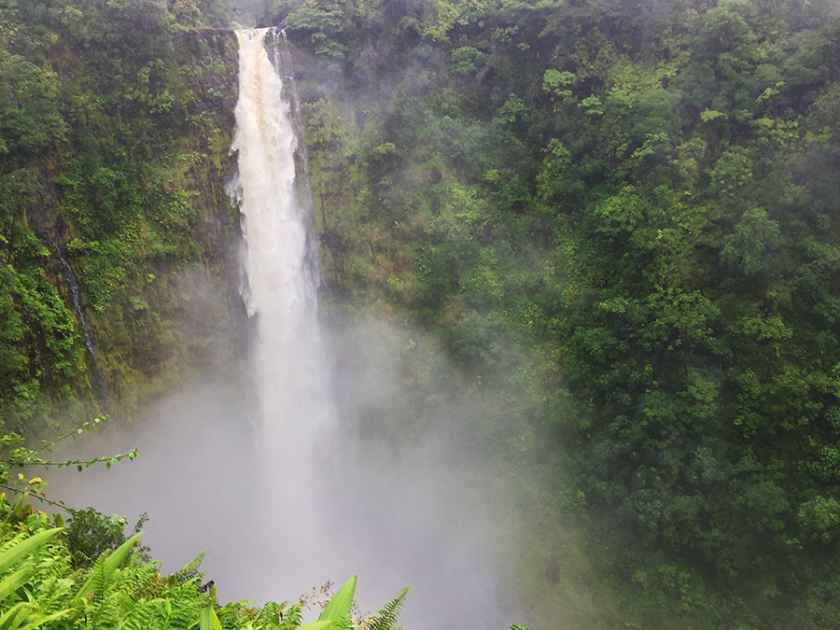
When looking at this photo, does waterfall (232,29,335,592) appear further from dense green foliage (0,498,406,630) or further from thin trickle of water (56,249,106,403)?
dense green foliage (0,498,406,630)

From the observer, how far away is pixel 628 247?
1235 cm

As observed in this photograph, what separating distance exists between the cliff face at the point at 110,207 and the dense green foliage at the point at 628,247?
2523 millimetres

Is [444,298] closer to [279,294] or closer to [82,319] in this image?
[279,294]

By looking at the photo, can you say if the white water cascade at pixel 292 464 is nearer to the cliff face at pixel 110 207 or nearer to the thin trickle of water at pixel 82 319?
the cliff face at pixel 110 207

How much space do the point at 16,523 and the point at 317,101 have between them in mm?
11682

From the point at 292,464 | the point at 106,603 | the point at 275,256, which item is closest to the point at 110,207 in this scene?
the point at 275,256

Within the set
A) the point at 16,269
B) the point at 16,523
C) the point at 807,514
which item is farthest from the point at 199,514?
the point at 807,514

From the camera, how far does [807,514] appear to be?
32.5 ft

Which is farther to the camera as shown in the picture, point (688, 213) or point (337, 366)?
point (337, 366)

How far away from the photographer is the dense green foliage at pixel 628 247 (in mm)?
10617

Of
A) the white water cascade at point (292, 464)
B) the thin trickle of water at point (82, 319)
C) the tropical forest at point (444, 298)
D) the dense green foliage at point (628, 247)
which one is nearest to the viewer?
the dense green foliage at point (628, 247)

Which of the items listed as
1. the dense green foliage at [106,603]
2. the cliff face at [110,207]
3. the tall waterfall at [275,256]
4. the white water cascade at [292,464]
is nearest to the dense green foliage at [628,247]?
the tall waterfall at [275,256]

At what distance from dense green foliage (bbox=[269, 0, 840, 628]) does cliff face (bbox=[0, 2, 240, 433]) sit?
2.52 m

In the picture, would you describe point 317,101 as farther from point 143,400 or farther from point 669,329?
point 669,329
